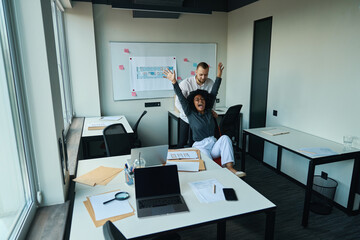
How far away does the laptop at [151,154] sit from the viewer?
1940 millimetres

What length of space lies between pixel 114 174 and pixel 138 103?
9.28 ft

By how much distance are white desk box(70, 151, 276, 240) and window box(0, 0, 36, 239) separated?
0.29 meters

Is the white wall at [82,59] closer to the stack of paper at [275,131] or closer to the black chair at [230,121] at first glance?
the black chair at [230,121]

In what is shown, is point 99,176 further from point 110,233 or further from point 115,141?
point 110,233

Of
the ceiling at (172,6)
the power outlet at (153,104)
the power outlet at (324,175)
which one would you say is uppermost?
the ceiling at (172,6)

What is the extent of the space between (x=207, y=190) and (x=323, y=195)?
6.74 ft

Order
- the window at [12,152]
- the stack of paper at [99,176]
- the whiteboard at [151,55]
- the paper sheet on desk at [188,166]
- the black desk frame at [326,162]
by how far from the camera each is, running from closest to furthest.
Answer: the window at [12,152] → the stack of paper at [99,176] → the paper sheet on desk at [188,166] → the black desk frame at [326,162] → the whiteboard at [151,55]

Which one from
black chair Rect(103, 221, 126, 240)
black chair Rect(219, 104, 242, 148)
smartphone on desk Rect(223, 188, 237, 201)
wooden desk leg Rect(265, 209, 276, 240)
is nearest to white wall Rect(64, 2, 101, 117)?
black chair Rect(219, 104, 242, 148)

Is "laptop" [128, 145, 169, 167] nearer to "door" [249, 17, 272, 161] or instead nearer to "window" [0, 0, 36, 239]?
"window" [0, 0, 36, 239]

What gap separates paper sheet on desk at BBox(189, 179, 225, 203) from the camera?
1.66 meters

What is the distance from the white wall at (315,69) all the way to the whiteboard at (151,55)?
0.99 m

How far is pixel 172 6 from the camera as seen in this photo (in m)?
3.90

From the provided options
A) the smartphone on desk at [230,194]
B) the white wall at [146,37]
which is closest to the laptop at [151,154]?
the smartphone on desk at [230,194]

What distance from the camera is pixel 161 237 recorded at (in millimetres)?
1434
